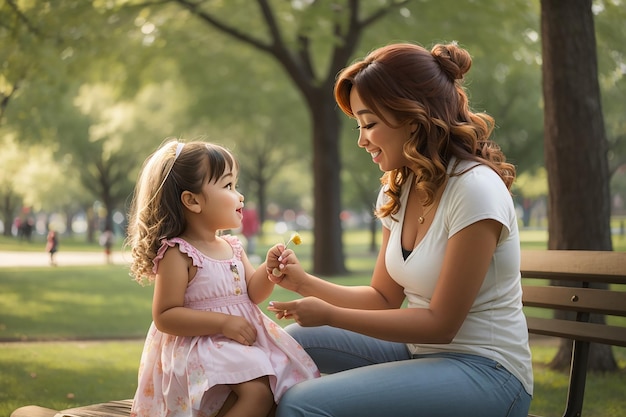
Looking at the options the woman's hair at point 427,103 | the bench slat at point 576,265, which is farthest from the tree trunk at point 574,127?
the woman's hair at point 427,103

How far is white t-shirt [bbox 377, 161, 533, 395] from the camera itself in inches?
103

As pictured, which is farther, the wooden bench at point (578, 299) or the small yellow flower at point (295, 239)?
the wooden bench at point (578, 299)

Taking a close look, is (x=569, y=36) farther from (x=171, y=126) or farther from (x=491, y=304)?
(x=171, y=126)

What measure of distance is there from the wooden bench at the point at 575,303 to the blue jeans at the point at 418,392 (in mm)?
676

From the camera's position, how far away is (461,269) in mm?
2561

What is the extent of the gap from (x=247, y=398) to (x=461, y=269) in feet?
2.76

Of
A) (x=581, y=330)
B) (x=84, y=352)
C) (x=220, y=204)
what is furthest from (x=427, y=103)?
(x=84, y=352)

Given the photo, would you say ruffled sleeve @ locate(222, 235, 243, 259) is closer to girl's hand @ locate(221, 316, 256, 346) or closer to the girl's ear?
the girl's ear

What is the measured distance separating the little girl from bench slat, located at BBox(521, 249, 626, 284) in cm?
113

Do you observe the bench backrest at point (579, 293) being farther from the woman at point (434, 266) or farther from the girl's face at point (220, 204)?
the girl's face at point (220, 204)

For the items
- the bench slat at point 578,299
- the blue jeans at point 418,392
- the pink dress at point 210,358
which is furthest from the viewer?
the bench slat at point 578,299

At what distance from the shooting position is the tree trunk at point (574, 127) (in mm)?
5918

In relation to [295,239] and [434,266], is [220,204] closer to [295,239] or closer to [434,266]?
[295,239]

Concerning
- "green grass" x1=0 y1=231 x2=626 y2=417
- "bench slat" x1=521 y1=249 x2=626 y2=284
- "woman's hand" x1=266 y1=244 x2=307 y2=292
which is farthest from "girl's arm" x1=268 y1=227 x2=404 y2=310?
"green grass" x1=0 y1=231 x2=626 y2=417
